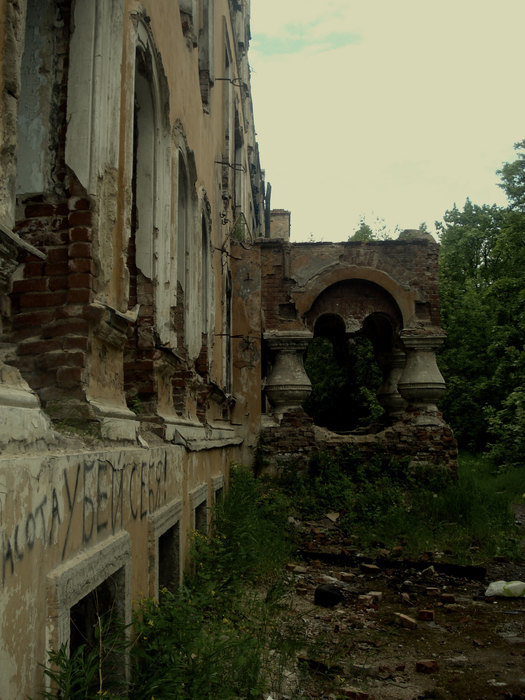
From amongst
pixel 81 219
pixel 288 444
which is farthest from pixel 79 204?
pixel 288 444

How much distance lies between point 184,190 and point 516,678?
18.3 ft

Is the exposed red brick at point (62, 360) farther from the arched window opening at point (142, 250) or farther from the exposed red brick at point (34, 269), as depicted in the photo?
the arched window opening at point (142, 250)

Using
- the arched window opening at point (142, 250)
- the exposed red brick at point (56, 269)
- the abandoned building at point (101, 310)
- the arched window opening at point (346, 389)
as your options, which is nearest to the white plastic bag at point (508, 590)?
the abandoned building at point (101, 310)

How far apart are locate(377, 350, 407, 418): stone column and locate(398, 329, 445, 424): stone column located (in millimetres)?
961

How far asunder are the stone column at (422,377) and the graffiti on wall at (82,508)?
9.28 m

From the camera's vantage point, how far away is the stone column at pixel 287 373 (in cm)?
1224

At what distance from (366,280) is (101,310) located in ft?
33.8

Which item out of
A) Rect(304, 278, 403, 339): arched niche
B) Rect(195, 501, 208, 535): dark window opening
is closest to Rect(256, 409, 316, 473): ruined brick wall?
Rect(304, 278, 403, 339): arched niche

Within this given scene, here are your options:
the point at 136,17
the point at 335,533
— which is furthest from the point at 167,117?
the point at 335,533

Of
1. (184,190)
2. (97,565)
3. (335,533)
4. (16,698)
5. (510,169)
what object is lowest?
(335,533)

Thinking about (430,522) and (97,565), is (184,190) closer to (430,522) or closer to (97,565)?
(97,565)

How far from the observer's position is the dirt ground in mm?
4301

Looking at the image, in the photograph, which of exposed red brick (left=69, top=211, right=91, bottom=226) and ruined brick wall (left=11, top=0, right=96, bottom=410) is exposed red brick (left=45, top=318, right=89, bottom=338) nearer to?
ruined brick wall (left=11, top=0, right=96, bottom=410)

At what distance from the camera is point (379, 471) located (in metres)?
11.9
